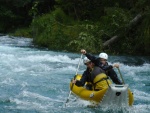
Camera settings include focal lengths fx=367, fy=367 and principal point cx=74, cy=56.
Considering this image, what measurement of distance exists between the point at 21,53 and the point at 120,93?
980 cm

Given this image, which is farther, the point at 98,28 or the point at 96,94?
the point at 98,28

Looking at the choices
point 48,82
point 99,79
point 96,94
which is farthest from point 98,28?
point 96,94

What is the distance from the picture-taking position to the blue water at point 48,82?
7.85 meters

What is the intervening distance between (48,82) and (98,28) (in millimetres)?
7944

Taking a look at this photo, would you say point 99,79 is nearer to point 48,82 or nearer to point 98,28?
point 48,82

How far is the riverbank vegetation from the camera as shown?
16.8 metres

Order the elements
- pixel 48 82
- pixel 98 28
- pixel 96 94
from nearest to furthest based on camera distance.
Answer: pixel 96 94
pixel 48 82
pixel 98 28

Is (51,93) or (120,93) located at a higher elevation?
(120,93)

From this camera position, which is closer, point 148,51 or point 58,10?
point 148,51

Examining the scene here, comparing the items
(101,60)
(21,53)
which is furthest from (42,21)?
(101,60)

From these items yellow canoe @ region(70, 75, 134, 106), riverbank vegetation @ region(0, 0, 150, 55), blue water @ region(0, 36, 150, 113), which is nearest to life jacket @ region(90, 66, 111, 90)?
yellow canoe @ region(70, 75, 134, 106)

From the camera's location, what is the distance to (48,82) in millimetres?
10641

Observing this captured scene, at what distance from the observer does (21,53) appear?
16297 millimetres

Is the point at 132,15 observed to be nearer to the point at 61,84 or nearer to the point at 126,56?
the point at 126,56
